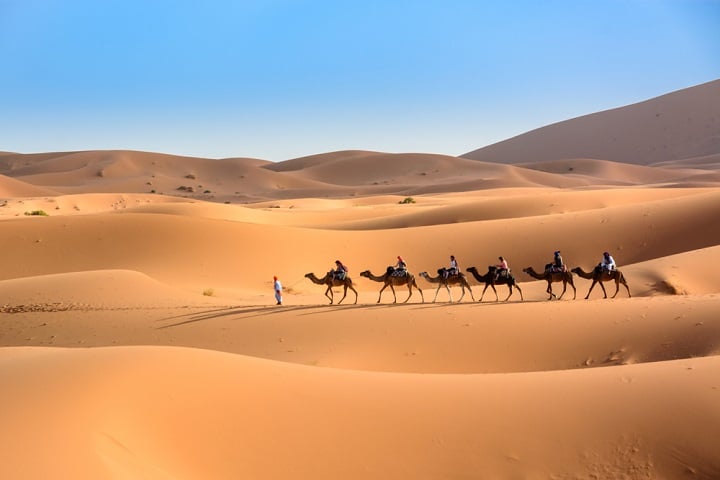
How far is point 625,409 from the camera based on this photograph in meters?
8.31

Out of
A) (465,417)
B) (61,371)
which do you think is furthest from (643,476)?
(61,371)

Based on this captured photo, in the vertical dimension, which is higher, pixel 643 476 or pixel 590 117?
pixel 590 117

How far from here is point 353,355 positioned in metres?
13.5

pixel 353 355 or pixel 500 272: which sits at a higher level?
pixel 500 272

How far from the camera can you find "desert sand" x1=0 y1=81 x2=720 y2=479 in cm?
753

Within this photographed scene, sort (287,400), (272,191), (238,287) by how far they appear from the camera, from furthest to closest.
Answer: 1. (272,191)
2. (238,287)
3. (287,400)

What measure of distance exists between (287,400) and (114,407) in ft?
6.62

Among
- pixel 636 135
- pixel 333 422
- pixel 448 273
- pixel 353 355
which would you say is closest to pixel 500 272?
pixel 448 273

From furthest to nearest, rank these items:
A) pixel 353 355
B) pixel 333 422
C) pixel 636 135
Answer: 1. pixel 636 135
2. pixel 353 355
3. pixel 333 422

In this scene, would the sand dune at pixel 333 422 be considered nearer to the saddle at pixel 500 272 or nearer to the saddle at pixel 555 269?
the saddle at pixel 500 272

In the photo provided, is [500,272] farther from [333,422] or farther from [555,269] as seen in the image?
[333,422]

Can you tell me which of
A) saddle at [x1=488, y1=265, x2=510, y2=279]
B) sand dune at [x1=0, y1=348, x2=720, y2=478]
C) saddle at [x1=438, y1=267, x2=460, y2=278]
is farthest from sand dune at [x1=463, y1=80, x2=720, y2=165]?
sand dune at [x1=0, y1=348, x2=720, y2=478]

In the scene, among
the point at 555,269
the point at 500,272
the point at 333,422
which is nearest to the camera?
the point at 333,422

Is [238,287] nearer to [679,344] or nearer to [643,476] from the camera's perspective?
[679,344]
